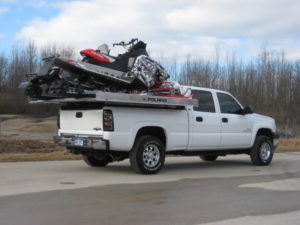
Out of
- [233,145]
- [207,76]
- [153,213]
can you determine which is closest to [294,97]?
[207,76]

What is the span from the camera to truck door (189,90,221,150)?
10.4m

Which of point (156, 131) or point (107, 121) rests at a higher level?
point (107, 121)

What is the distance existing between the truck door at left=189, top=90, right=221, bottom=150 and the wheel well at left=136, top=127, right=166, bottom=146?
0.80m

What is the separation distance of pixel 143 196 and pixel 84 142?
96.5 inches

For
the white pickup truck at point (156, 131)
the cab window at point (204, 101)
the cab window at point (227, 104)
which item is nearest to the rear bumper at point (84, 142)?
the white pickup truck at point (156, 131)

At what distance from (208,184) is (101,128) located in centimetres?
254

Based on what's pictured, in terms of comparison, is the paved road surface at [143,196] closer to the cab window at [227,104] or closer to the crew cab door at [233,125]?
the crew cab door at [233,125]

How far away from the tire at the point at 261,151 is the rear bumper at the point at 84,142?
517 cm

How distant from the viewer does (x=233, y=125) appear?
1136 centimetres

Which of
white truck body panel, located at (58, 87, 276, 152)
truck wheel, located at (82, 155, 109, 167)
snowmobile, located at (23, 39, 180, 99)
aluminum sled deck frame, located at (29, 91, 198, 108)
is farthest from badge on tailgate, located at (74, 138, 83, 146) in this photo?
truck wheel, located at (82, 155, 109, 167)

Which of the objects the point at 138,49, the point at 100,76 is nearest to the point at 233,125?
the point at 138,49

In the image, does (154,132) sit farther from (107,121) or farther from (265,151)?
(265,151)

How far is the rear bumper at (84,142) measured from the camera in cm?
871

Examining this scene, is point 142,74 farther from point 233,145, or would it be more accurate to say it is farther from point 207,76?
point 207,76
